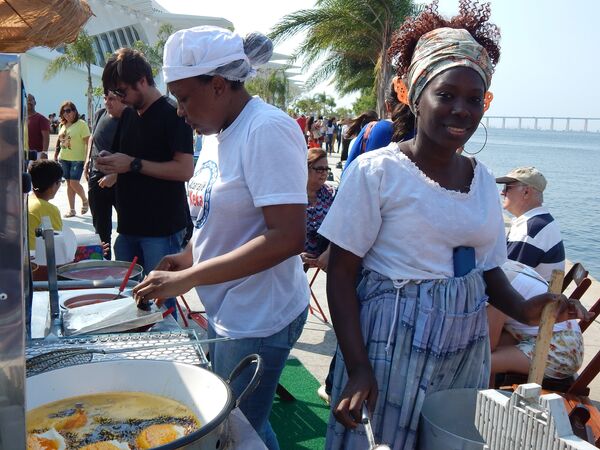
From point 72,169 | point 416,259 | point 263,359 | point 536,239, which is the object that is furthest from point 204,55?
point 72,169

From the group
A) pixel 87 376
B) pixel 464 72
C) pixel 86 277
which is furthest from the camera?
pixel 86 277

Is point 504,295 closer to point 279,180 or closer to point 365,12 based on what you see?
point 279,180

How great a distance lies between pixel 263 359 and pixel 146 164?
1695mm

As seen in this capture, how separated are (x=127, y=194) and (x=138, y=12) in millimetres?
63991

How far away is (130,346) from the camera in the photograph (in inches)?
64.7

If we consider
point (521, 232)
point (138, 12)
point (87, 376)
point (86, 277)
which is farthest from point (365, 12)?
point (138, 12)

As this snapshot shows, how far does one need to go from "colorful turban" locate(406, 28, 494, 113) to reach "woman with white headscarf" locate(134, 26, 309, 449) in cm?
39

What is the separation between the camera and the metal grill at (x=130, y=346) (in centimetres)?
151

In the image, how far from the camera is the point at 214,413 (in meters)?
1.23

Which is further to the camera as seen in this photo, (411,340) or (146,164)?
(146,164)

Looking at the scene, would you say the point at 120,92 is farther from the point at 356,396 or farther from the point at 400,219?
the point at 356,396

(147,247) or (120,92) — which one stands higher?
(120,92)

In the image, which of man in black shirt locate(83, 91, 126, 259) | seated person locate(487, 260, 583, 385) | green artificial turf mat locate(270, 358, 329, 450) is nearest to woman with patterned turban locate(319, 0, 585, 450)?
seated person locate(487, 260, 583, 385)

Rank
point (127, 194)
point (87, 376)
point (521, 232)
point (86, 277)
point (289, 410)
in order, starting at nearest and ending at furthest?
point (87, 376)
point (86, 277)
point (127, 194)
point (289, 410)
point (521, 232)
